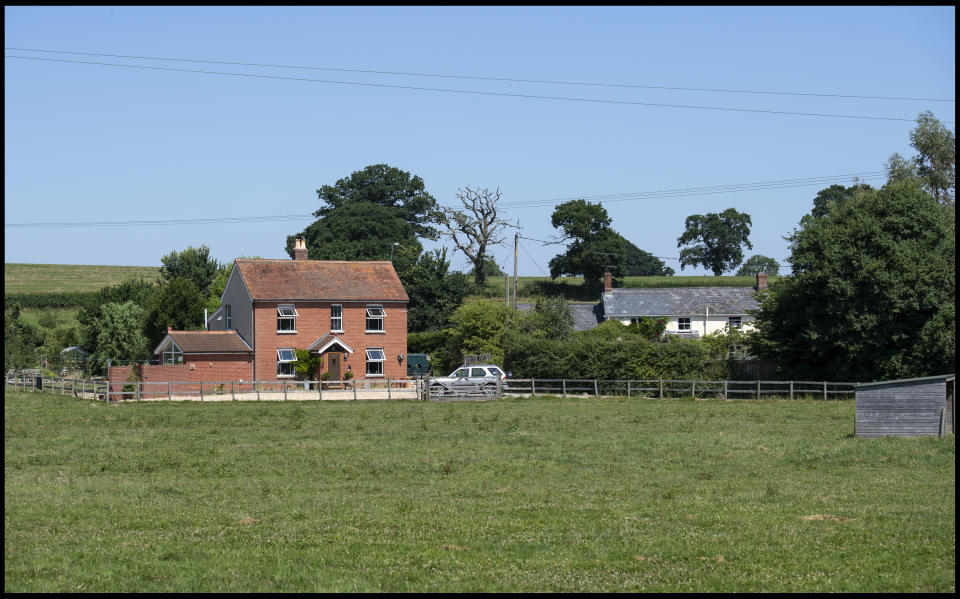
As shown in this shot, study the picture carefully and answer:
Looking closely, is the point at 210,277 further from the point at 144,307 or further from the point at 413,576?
the point at 413,576

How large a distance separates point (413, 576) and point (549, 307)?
49.3m

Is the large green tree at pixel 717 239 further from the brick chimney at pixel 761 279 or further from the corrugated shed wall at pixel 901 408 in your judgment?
the corrugated shed wall at pixel 901 408

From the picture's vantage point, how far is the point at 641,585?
10.7 meters

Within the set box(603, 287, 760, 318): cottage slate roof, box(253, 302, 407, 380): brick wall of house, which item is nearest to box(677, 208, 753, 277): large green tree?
box(603, 287, 760, 318): cottage slate roof

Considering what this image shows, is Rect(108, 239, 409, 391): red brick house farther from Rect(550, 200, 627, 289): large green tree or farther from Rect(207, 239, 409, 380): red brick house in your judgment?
Rect(550, 200, 627, 289): large green tree

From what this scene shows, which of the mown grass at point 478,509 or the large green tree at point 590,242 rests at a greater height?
the large green tree at point 590,242

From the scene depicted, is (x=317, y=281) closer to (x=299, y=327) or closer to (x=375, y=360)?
(x=299, y=327)

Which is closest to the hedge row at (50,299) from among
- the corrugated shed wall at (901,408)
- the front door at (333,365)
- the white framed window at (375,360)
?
the front door at (333,365)

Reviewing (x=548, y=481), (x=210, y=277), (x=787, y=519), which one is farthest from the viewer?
(x=210, y=277)

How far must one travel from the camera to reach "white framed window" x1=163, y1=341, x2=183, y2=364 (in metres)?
52.0

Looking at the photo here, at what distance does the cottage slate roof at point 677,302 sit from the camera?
77.2 m

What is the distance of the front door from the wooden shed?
36070 millimetres

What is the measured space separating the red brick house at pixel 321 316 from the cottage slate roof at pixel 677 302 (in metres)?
25.0

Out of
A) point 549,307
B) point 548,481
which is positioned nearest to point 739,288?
point 549,307
